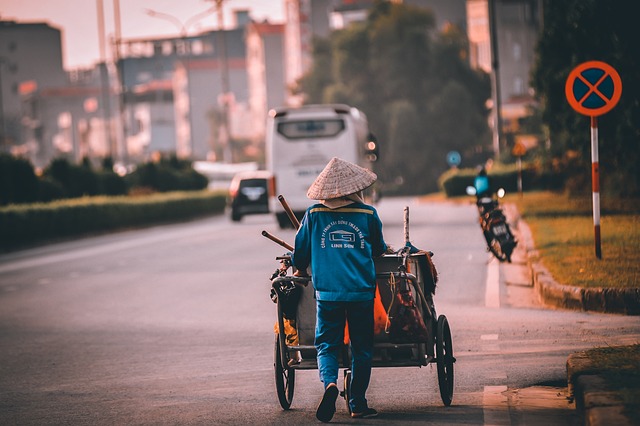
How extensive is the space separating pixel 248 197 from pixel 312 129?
28.5 feet

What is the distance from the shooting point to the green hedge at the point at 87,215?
33469 mm

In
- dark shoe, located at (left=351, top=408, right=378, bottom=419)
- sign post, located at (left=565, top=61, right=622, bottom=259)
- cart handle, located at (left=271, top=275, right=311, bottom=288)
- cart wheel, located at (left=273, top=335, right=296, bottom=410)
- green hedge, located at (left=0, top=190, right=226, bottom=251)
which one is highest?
sign post, located at (left=565, top=61, right=622, bottom=259)

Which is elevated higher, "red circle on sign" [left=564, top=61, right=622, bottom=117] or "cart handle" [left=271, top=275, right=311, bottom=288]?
"red circle on sign" [left=564, top=61, right=622, bottom=117]

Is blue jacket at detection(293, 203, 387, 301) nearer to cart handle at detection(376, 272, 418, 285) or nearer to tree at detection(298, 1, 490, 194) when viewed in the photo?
cart handle at detection(376, 272, 418, 285)

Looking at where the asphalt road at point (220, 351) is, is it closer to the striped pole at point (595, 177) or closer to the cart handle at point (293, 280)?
the cart handle at point (293, 280)

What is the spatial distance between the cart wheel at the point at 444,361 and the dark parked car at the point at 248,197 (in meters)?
35.8

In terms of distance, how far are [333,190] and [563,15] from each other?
23515 mm

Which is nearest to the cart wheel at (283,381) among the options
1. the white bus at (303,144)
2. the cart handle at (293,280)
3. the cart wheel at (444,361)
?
the cart handle at (293,280)

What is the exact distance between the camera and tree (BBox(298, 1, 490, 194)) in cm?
8338

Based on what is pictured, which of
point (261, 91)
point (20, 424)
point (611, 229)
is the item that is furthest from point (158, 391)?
point (261, 91)

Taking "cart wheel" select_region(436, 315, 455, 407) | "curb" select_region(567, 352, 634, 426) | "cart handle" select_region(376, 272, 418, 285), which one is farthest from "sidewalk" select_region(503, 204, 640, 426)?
"cart handle" select_region(376, 272, 418, 285)

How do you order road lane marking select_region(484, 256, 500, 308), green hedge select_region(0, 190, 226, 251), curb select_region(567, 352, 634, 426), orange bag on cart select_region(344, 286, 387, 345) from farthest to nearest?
green hedge select_region(0, 190, 226, 251), road lane marking select_region(484, 256, 500, 308), orange bag on cart select_region(344, 286, 387, 345), curb select_region(567, 352, 634, 426)

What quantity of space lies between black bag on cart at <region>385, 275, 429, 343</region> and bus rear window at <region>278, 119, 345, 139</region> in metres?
28.2


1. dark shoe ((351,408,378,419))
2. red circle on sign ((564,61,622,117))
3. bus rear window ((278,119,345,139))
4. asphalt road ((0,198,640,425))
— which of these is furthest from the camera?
bus rear window ((278,119,345,139))
